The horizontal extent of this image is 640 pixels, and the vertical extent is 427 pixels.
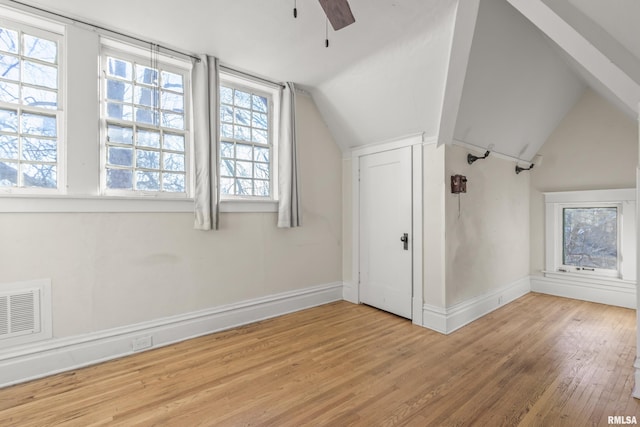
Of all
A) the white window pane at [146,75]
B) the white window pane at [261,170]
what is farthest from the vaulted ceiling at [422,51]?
the white window pane at [261,170]

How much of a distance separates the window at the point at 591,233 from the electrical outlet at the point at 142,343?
516 centimetres

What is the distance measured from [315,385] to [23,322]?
2.16 meters

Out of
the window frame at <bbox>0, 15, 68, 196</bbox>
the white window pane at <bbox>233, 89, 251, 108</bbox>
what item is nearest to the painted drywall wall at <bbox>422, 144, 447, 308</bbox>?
the white window pane at <bbox>233, 89, 251, 108</bbox>

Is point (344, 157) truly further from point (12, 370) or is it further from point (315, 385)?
point (12, 370)

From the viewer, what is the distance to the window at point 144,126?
2.66 meters

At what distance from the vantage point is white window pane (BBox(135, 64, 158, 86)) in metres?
2.78

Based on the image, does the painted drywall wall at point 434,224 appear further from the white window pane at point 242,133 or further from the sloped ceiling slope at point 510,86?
the white window pane at point 242,133

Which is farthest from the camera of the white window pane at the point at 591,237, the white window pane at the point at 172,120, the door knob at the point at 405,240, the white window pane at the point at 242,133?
the white window pane at the point at 591,237

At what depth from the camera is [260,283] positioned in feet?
11.4

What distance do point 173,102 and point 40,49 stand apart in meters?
0.97

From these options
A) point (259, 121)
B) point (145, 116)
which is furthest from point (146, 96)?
point (259, 121)

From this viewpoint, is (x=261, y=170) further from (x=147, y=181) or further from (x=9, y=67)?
(x=9, y=67)

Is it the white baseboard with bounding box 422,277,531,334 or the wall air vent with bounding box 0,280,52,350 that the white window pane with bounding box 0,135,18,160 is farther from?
the white baseboard with bounding box 422,277,531,334

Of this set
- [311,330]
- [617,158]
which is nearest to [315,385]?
[311,330]
